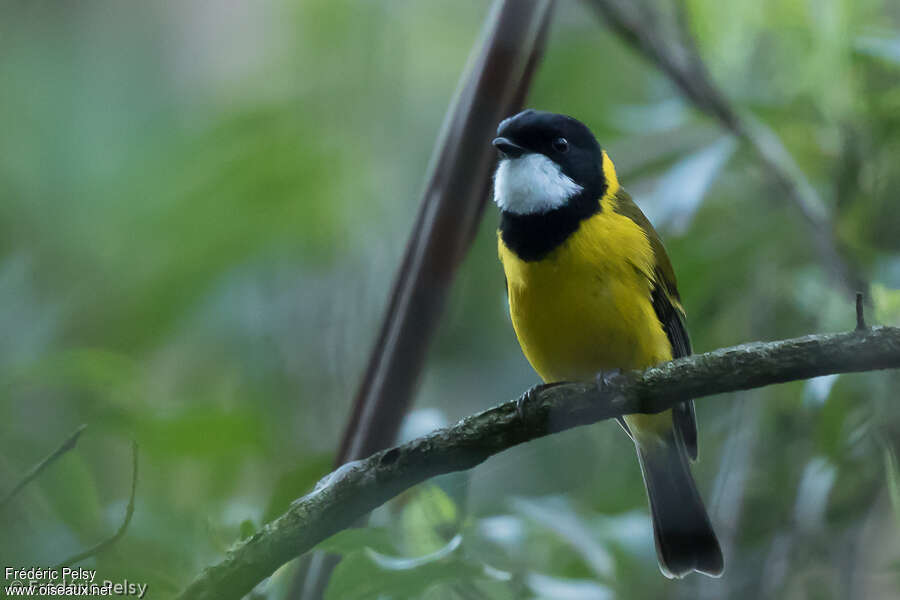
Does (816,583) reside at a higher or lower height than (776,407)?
lower

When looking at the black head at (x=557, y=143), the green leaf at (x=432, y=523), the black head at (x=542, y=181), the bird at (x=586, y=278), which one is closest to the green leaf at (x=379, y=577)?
the green leaf at (x=432, y=523)

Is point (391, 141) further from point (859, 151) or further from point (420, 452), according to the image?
point (420, 452)

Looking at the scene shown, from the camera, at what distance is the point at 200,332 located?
2.94 m

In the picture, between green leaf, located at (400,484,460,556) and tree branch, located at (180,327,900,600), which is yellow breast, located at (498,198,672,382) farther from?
tree branch, located at (180,327,900,600)

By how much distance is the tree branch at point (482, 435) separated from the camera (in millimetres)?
1385

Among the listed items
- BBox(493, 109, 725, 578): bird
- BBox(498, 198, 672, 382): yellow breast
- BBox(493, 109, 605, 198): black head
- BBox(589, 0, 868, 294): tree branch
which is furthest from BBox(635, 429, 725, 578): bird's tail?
BBox(493, 109, 605, 198): black head

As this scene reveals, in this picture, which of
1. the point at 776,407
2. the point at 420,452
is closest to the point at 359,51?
the point at 776,407

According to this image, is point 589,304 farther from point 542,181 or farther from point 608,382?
point 608,382

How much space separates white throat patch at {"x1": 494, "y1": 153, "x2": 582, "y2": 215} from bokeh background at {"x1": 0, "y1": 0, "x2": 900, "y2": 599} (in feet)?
1.20

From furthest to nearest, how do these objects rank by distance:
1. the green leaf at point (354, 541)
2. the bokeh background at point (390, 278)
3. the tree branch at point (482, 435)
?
the bokeh background at point (390, 278) → the green leaf at point (354, 541) → the tree branch at point (482, 435)

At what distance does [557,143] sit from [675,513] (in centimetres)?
106

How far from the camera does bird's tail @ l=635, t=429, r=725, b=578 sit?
96.6 inches

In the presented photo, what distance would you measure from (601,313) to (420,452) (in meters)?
0.91

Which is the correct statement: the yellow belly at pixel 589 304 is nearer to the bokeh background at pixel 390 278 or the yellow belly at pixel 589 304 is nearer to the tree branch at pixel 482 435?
the bokeh background at pixel 390 278
